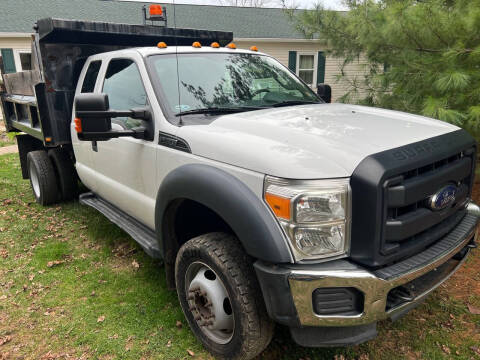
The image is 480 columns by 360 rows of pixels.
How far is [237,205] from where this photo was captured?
7.16ft

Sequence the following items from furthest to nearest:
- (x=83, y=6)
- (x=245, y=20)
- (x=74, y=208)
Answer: (x=245, y=20)
(x=83, y=6)
(x=74, y=208)

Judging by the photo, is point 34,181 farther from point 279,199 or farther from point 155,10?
point 279,199

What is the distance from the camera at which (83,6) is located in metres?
16.6

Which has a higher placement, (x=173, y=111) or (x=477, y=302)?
(x=173, y=111)

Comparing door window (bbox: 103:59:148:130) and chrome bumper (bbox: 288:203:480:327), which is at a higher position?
door window (bbox: 103:59:148:130)

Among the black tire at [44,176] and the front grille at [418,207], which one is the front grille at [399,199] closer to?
the front grille at [418,207]

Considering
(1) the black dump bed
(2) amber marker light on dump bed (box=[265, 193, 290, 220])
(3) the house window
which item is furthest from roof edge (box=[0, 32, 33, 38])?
(2) amber marker light on dump bed (box=[265, 193, 290, 220])

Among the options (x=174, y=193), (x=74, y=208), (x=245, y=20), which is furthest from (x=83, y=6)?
(x=174, y=193)

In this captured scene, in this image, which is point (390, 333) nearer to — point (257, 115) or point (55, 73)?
point (257, 115)

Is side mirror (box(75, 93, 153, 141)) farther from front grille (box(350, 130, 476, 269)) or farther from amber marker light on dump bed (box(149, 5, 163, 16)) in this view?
amber marker light on dump bed (box(149, 5, 163, 16))

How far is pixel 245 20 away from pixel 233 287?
1751 centimetres

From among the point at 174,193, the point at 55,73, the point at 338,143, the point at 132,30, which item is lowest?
the point at 174,193

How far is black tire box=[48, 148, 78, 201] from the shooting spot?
549 centimetres

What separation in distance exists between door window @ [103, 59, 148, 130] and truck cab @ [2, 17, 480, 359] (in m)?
0.02
